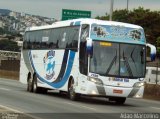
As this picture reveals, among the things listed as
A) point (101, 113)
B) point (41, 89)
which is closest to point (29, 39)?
point (41, 89)

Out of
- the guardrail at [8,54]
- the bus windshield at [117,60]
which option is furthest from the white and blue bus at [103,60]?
the guardrail at [8,54]

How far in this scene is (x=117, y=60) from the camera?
74.7 ft

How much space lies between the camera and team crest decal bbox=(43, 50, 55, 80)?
27.3 m

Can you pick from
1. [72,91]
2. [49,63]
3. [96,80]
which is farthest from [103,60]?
[49,63]

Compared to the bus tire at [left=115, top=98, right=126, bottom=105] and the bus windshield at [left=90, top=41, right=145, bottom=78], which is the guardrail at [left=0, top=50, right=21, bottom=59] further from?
the bus windshield at [left=90, top=41, right=145, bottom=78]

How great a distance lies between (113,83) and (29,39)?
421 inches

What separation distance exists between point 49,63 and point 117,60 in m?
5.89

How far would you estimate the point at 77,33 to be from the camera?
24.1 meters

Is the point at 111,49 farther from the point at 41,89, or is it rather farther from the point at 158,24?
the point at 158,24

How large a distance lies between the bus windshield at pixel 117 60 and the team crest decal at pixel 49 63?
486 cm

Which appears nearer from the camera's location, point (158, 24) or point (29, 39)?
point (29, 39)

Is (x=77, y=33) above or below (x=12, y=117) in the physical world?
above

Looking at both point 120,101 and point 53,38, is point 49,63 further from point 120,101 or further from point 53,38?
point 120,101

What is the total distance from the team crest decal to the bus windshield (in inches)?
191
